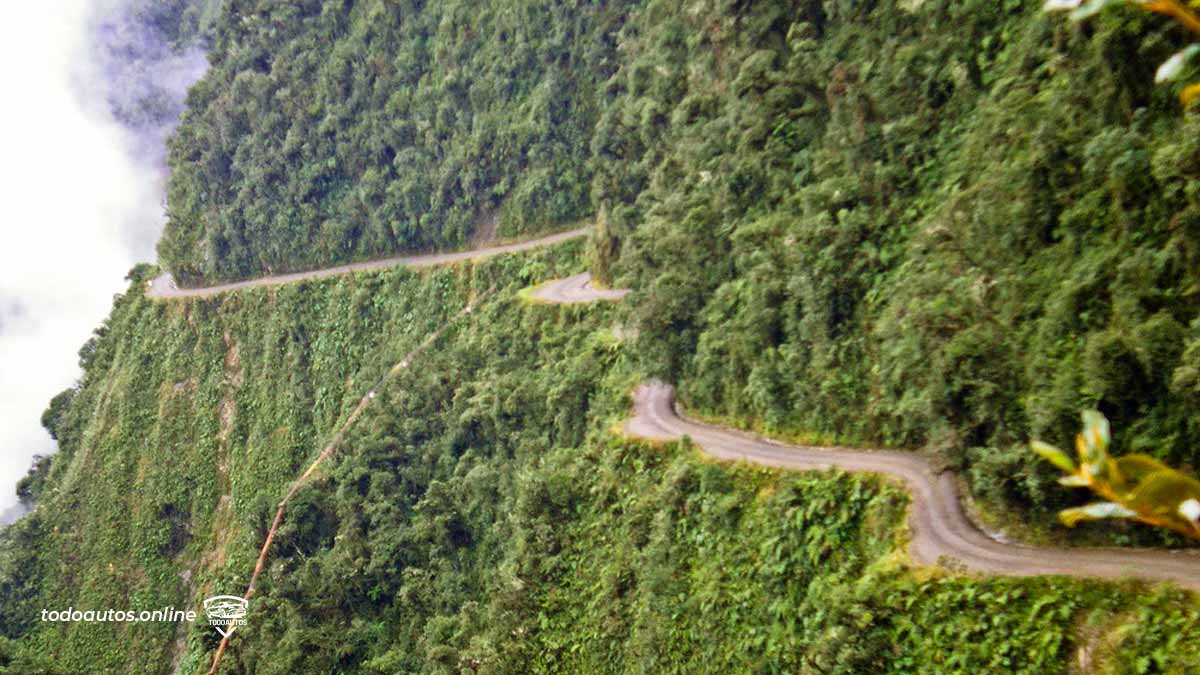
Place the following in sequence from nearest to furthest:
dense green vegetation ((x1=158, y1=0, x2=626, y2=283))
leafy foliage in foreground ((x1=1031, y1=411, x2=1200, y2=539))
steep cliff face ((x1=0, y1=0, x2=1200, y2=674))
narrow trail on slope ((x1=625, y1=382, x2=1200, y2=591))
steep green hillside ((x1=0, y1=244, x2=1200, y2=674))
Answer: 1. leafy foliage in foreground ((x1=1031, y1=411, x2=1200, y2=539))
2. narrow trail on slope ((x1=625, y1=382, x2=1200, y2=591))
3. steep cliff face ((x1=0, y1=0, x2=1200, y2=674))
4. steep green hillside ((x1=0, y1=244, x2=1200, y2=674))
5. dense green vegetation ((x1=158, y1=0, x2=626, y2=283))

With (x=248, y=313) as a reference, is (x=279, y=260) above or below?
above

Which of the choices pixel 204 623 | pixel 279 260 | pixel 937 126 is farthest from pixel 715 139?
pixel 279 260

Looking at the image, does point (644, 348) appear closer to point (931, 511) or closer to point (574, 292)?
point (574, 292)

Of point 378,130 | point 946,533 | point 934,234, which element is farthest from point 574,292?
point 946,533

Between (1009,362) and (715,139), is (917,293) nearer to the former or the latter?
(1009,362)

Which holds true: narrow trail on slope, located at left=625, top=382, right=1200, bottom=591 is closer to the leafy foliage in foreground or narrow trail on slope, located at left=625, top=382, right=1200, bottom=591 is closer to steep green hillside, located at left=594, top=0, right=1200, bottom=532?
steep green hillside, located at left=594, top=0, right=1200, bottom=532

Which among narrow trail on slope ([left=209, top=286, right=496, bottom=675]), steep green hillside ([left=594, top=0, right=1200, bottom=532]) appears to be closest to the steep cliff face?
steep green hillside ([left=594, top=0, right=1200, bottom=532])
